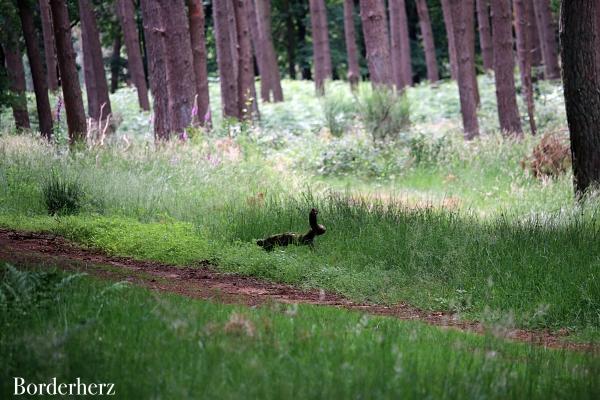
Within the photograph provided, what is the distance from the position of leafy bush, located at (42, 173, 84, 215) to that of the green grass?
5.89 meters

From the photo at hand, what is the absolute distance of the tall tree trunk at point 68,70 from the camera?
14945 millimetres

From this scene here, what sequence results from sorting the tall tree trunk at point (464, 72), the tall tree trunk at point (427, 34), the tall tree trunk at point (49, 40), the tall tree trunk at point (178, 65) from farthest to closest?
the tall tree trunk at point (427, 34), the tall tree trunk at point (49, 40), the tall tree trunk at point (464, 72), the tall tree trunk at point (178, 65)

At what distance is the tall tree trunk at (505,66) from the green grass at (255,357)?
16336mm

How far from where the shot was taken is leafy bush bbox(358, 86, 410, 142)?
2102 cm

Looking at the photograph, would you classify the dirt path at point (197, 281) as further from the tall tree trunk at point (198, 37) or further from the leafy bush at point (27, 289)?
the tall tree trunk at point (198, 37)

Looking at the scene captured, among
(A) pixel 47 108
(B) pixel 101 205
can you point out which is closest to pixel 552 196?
(B) pixel 101 205

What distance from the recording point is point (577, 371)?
16.0ft

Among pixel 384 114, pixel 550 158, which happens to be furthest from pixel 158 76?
pixel 550 158

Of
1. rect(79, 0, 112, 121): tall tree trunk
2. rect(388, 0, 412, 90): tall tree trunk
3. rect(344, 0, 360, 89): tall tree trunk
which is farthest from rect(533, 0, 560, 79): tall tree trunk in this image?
rect(79, 0, 112, 121): tall tree trunk

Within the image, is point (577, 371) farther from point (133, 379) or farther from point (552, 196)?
point (552, 196)

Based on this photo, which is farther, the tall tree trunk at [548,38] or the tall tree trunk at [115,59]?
the tall tree trunk at [115,59]

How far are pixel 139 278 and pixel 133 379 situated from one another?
142 inches

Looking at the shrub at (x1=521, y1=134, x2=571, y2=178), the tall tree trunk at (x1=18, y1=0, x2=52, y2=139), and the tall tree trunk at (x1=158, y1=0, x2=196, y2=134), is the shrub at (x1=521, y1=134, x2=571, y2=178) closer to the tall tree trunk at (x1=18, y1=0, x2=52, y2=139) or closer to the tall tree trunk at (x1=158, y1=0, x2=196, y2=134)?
the tall tree trunk at (x1=158, y1=0, x2=196, y2=134)

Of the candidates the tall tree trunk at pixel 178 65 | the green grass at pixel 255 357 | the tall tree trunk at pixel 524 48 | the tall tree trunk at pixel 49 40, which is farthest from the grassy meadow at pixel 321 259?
the tall tree trunk at pixel 49 40
